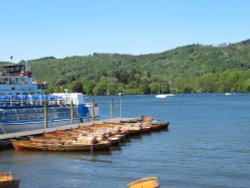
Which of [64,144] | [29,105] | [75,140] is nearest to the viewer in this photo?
[64,144]

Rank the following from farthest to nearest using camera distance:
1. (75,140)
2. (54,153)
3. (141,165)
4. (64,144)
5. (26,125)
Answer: (26,125) → (75,140) → (64,144) → (54,153) → (141,165)

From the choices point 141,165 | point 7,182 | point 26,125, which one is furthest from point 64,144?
point 7,182

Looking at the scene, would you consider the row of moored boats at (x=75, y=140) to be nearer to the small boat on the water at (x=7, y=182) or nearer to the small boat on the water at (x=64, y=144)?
the small boat on the water at (x=64, y=144)

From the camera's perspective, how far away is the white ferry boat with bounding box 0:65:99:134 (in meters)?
58.0

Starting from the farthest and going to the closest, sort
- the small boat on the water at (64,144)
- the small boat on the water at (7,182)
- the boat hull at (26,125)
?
the boat hull at (26,125), the small boat on the water at (64,144), the small boat on the water at (7,182)

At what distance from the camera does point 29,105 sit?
61.3m

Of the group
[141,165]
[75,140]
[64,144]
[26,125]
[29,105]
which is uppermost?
[29,105]

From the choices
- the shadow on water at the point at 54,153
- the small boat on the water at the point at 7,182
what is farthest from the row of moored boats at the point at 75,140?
the small boat on the water at the point at 7,182

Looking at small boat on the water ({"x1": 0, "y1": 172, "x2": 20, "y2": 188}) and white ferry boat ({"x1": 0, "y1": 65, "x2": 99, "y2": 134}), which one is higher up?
white ferry boat ({"x1": 0, "y1": 65, "x2": 99, "y2": 134})

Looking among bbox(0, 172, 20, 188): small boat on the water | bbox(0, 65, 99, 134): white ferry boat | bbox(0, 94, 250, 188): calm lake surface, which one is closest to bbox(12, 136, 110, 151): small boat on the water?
bbox(0, 94, 250, 188): calm lake surface

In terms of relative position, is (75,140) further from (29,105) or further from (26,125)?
(29,105)

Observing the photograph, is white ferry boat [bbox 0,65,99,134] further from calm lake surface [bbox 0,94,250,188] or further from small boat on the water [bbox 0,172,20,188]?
small boat on the water [bbox 0,172,20,188]

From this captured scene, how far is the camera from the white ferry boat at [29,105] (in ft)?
190

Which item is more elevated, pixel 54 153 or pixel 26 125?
pixel 26 125
